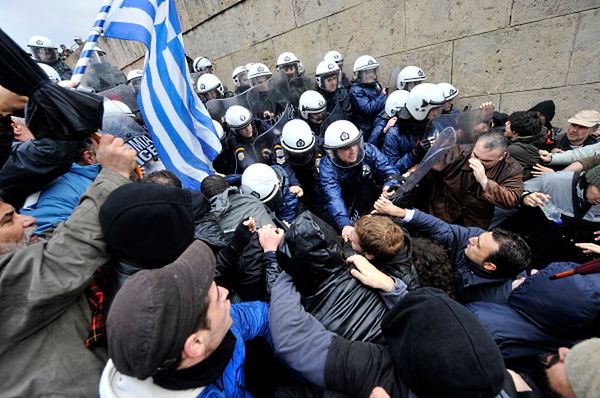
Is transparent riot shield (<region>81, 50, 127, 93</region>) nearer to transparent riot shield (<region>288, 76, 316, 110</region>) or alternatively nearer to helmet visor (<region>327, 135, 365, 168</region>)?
transparent riot shield (<region>288, 76, 316, 110</region>)

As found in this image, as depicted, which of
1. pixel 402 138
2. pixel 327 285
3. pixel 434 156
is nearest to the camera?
pixel 327 285

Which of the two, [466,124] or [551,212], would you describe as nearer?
[551,212]

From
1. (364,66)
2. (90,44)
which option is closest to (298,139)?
(90,44)

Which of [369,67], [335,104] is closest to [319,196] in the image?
[335,104]

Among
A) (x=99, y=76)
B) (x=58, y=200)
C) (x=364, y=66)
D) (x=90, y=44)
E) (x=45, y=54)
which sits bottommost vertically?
(x=58, y=200)

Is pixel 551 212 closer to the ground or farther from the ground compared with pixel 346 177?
closer to the ground

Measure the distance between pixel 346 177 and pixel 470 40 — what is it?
4.21 meters

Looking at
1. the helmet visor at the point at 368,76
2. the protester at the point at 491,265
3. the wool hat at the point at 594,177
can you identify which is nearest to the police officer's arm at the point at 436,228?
the protester at the point at 491,265

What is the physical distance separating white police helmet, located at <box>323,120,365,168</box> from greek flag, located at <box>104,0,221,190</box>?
1597 millimetres

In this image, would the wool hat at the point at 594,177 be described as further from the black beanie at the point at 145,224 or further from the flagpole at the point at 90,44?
the flagpole at the point at 90,44

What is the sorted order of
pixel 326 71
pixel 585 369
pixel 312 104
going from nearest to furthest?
1. pixel 585 369
2. pixel 312 104
3. pixel 326 71

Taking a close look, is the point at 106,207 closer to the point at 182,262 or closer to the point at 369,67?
the point at 182,262

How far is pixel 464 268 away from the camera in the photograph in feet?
7.16

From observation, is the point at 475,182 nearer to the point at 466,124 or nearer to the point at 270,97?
the point at 466,124
